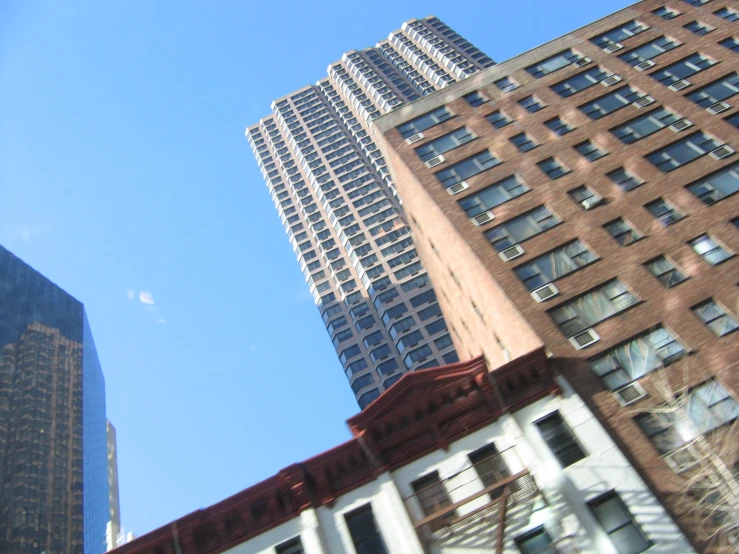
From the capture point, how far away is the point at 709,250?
931 inches

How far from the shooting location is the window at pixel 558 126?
30938 mm

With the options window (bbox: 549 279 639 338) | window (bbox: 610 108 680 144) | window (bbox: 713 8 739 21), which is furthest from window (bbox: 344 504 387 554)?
window (bbox: 713 8 739 21)

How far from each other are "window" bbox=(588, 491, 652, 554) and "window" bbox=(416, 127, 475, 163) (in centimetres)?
2026

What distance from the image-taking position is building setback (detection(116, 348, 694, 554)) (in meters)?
18.3

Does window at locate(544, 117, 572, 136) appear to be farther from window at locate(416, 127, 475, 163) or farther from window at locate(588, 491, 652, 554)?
window at locate(588, 491, 652, 554)

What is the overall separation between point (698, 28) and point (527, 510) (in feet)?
101

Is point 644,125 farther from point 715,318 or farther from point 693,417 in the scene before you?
point 693,417

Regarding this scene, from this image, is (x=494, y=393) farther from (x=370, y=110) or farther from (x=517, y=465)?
(x=370, y=110)

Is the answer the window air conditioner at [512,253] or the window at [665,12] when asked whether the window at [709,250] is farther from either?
the window at [665,12]

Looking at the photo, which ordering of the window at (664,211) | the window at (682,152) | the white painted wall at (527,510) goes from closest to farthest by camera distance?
the white painted wall at (527,510) → the window at (664,211) → the window at (682,152)

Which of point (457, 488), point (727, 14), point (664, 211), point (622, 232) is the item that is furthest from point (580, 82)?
point (457, 488)

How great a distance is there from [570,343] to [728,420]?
18.5 feet

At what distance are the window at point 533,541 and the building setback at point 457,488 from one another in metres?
0.03

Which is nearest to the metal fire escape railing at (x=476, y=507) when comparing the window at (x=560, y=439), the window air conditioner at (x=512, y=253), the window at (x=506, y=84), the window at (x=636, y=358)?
the window at (x=560, y=439)
